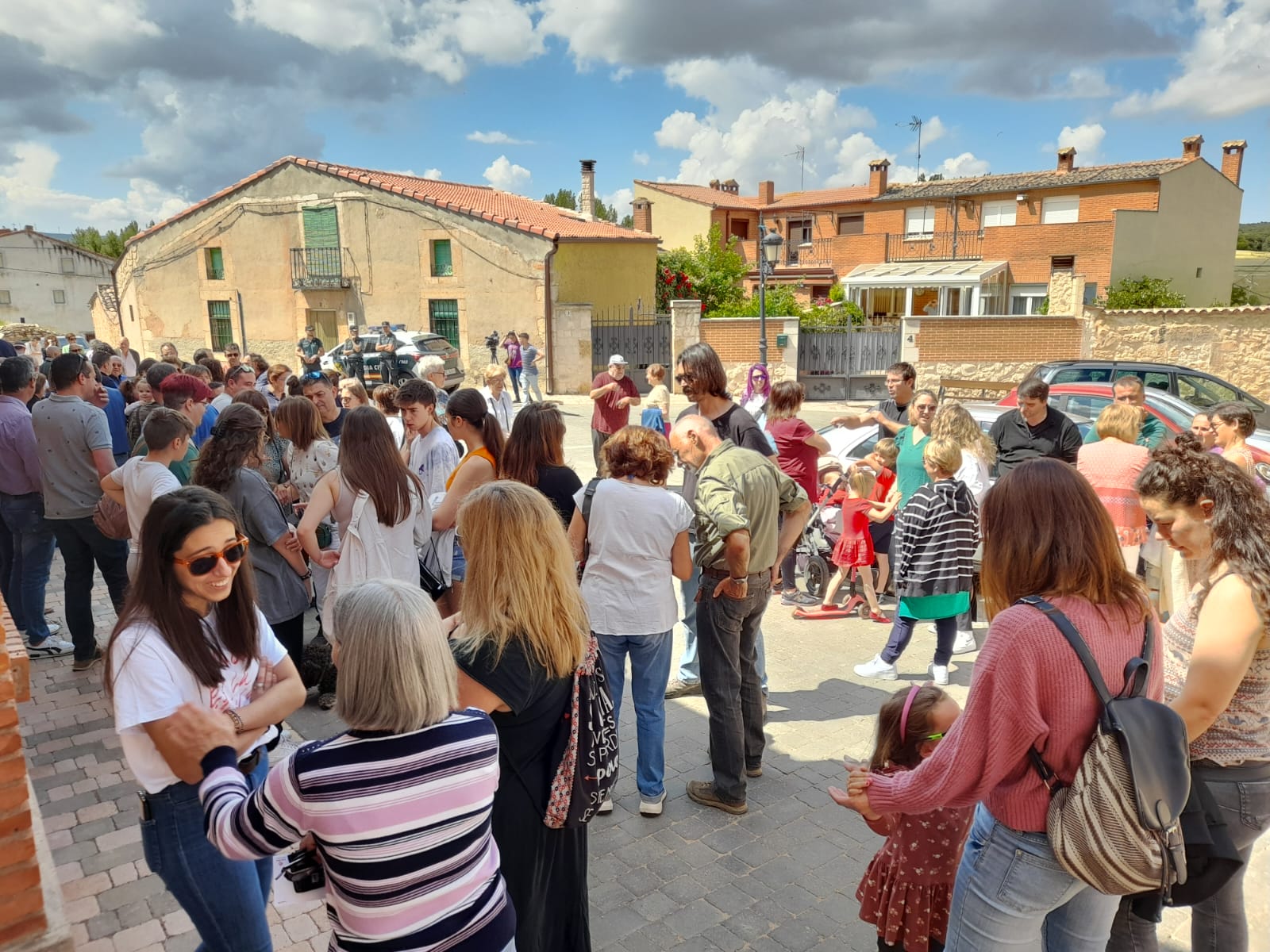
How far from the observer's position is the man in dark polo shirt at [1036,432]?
21.7 ft

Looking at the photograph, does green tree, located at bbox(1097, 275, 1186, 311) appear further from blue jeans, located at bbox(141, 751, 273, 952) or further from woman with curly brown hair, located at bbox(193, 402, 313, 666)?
blue jeans, located at bbox(141, 751, 273, 952)

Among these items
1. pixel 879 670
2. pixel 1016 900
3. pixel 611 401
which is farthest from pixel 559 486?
pixel 611 401

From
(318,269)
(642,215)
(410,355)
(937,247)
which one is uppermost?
(642,215)

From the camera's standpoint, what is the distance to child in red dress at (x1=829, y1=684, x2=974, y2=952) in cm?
247

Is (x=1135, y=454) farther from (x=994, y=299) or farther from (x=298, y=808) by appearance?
(x=994, y=299)

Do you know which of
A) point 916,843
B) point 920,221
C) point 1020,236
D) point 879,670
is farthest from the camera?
point 920,221

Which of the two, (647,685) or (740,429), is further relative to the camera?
(740,429)

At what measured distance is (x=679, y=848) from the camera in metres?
3.77

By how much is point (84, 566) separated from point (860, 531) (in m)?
5.71

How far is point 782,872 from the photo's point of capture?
3.59 m

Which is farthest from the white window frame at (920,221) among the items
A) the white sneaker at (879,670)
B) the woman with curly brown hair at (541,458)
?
the woman with curly brown hair at (541,458)

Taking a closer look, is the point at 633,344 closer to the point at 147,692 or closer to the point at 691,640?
the point at 691,640

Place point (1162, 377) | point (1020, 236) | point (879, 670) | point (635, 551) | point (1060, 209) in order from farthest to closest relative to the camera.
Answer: point (1060, 209) < point (1020, 236) < point (1162, 377) < point (879, 670) < point (635, 551)

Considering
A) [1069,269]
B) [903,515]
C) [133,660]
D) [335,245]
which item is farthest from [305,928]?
[1069,269]
